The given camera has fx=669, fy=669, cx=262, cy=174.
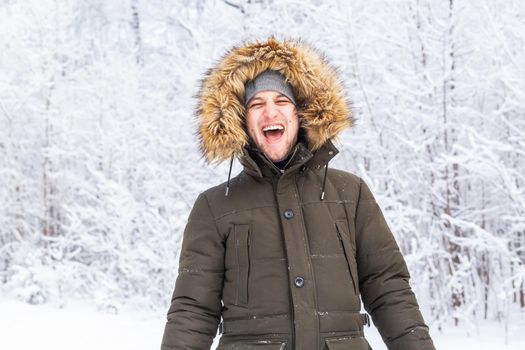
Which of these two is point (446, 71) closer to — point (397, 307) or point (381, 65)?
point (381, 65)

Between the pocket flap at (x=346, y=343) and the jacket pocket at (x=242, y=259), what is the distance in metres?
0.31

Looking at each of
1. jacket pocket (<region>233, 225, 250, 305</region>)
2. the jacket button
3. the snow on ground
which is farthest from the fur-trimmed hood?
the snow on ground

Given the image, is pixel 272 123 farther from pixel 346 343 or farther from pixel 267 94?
pixel 346 343

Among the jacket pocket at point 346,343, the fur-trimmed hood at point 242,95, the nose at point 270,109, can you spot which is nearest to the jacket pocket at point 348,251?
the jacket pocket at point 346,343

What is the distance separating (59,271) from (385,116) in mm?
6564

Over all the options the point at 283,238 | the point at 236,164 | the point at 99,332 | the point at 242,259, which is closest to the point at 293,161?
the point at 283,238

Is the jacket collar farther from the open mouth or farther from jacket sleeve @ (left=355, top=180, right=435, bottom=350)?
jacket sleeve @ (left=355, top=180, right=435, bottom=350)

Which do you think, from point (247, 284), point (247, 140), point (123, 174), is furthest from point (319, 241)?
point (123, 174)

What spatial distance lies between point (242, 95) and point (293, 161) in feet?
1.21

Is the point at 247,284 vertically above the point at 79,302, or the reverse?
the point at 247,284

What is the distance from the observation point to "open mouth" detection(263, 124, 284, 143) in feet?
7.95

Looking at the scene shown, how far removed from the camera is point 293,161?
7.82 ft

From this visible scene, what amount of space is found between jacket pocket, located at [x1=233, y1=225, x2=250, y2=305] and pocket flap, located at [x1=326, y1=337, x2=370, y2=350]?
308mm

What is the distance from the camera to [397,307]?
2.29 m
